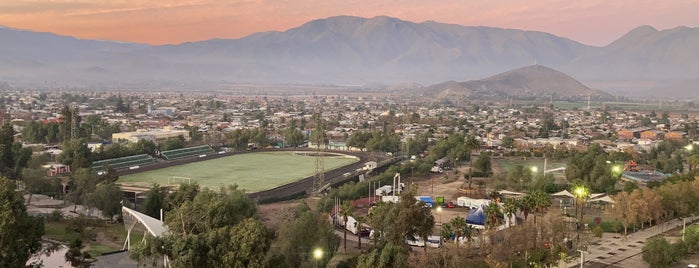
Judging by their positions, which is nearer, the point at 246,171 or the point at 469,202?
the point at 469,202

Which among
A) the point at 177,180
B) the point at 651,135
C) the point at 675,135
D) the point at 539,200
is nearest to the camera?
the point at 539,200

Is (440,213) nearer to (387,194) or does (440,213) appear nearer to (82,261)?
(387,194)

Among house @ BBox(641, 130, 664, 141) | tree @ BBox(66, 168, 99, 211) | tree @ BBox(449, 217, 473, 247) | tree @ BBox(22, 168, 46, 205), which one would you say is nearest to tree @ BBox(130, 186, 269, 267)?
tree @ BBox(449, 217, 473, 247)

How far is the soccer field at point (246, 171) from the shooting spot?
182ft

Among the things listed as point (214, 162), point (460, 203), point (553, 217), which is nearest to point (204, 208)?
point (553, 217)

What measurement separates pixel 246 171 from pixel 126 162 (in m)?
12.3

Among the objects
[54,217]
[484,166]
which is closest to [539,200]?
[484,166]

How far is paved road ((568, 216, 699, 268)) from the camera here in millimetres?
31312

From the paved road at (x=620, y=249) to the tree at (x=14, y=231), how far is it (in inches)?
957

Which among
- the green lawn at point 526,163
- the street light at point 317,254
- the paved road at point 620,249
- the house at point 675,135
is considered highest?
the street light at point 317,254

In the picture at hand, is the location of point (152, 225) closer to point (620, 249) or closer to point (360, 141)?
point (620, 249)

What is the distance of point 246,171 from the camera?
62.7 m

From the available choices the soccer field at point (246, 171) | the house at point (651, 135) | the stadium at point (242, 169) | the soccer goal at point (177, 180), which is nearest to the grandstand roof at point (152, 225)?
the stadium at point (242, 169)

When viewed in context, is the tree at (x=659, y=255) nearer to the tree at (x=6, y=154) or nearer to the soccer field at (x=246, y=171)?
the soccer field at (x=246, y=171)
